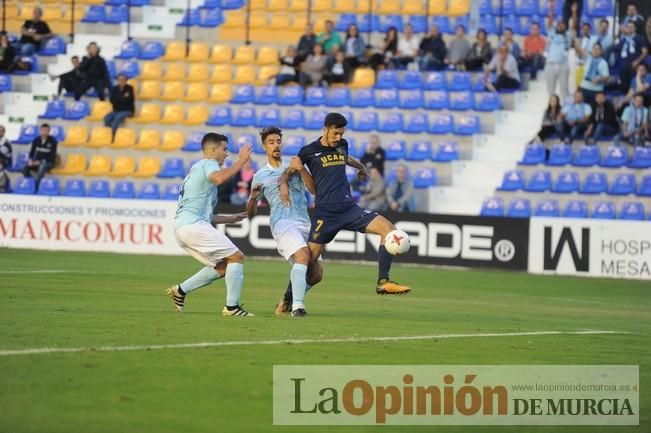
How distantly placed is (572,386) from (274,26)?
2612cm

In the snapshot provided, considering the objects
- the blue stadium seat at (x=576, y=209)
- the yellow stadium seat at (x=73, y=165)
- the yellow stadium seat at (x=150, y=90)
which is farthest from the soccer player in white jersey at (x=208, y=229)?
the yellow stadium seat at (x=150, y=90)

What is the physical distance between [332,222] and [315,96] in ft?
→ 58.1

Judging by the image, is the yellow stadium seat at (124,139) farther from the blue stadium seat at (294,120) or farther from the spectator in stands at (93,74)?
the blue stadium seat at (294,120)

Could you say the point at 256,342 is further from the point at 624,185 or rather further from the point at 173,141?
the point at 173,141

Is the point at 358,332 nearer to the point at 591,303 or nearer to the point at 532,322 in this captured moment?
the point at 532,322

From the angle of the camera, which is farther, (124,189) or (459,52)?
(459,52)

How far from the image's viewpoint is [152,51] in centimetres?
3578

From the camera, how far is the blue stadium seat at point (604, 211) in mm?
28281

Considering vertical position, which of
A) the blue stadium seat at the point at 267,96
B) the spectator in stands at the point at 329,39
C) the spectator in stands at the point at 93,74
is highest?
the spectator in stands at the point at 329,39

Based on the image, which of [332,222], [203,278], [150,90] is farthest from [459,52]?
[203,278]

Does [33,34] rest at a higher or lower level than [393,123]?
higher

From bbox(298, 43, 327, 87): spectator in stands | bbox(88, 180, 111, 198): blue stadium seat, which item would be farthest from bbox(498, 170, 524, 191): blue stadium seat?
bbox(88, 180, 111, 198): blue stadium seat

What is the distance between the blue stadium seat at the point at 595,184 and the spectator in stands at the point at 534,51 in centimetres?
405

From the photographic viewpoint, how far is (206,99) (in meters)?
33.9
